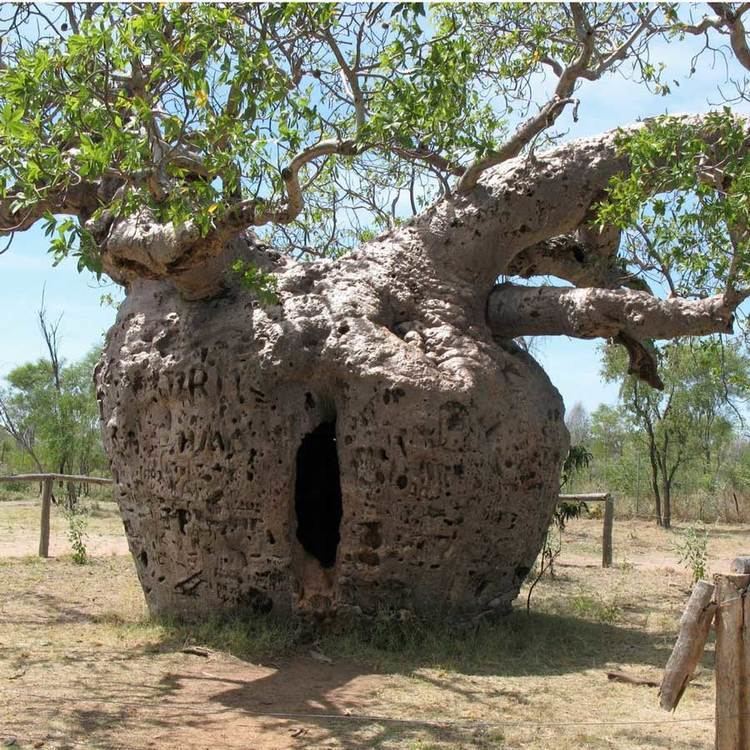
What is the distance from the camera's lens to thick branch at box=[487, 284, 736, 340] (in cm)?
651

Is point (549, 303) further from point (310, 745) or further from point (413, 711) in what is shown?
point (310, 745)

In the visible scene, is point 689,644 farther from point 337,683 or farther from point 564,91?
point 564,91

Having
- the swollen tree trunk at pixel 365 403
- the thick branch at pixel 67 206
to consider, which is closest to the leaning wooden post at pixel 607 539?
the swollen tree trunk at pixel 365 403

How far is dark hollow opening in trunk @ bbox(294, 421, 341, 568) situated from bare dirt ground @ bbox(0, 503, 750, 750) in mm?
937

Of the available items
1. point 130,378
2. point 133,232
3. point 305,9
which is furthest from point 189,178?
point 130,378

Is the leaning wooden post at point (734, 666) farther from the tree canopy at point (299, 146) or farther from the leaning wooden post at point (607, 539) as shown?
the leaning wooden post at point (607, 539)

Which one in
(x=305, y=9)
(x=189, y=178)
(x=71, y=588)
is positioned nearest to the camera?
(x=305, y=9)

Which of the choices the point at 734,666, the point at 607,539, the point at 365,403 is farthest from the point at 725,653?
the point at 607,539

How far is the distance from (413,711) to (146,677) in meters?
1.55

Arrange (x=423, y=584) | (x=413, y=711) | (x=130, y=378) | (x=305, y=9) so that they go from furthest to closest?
(x=130, y=378) < (x=423, y=584) < (x=305, y=9) < (x=413, y=711)

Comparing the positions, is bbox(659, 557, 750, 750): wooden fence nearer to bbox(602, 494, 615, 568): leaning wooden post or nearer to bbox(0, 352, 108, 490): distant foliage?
bbox(602, 494, 615, 568): leaning wooden post

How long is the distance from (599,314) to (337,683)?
2958 millimetres

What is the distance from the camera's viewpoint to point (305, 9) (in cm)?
563

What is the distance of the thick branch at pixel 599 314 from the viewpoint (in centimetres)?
651
